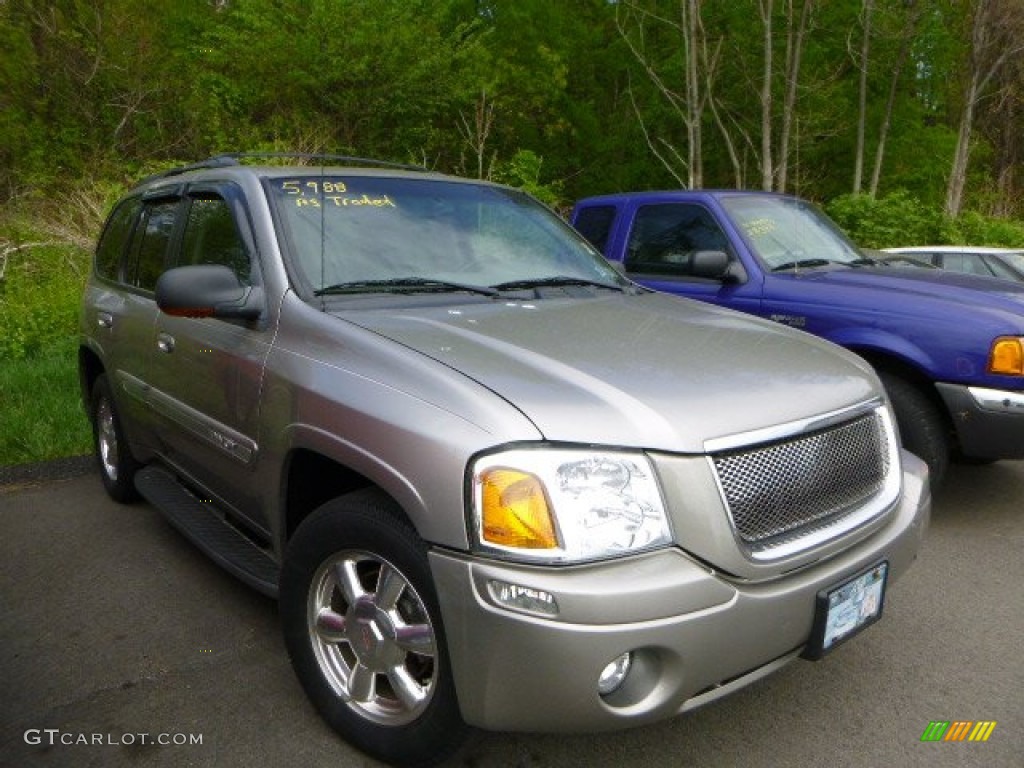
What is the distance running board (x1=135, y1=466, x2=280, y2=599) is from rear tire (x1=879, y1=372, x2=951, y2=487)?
125 inches

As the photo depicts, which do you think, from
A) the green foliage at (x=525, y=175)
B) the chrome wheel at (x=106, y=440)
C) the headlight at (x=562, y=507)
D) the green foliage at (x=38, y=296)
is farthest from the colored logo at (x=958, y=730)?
the green foliage at (x=525, y=175)

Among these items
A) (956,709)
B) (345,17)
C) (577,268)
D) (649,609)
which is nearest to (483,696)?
(649,609)

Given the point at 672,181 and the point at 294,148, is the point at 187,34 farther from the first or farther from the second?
the point at 672,181

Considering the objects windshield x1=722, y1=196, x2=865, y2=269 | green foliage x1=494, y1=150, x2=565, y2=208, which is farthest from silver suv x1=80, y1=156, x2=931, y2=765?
green foliage x1=494, y1=150, x2=565, y2=208

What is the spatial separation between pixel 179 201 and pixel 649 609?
9.46 ft

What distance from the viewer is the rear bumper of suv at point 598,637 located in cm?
185

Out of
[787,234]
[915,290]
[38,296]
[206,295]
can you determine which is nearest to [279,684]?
[206,295]

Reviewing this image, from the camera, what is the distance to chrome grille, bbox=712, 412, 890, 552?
208cm

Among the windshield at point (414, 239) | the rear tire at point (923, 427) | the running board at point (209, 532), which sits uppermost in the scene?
the windshield at point (414, 239)

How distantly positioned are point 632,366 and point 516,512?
64cm

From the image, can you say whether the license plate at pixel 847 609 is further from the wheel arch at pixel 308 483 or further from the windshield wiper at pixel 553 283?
the windshield wiper at pixel 553 283

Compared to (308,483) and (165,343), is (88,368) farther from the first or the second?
(308,483)

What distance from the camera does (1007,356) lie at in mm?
3951

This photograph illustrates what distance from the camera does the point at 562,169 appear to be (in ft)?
79.4
